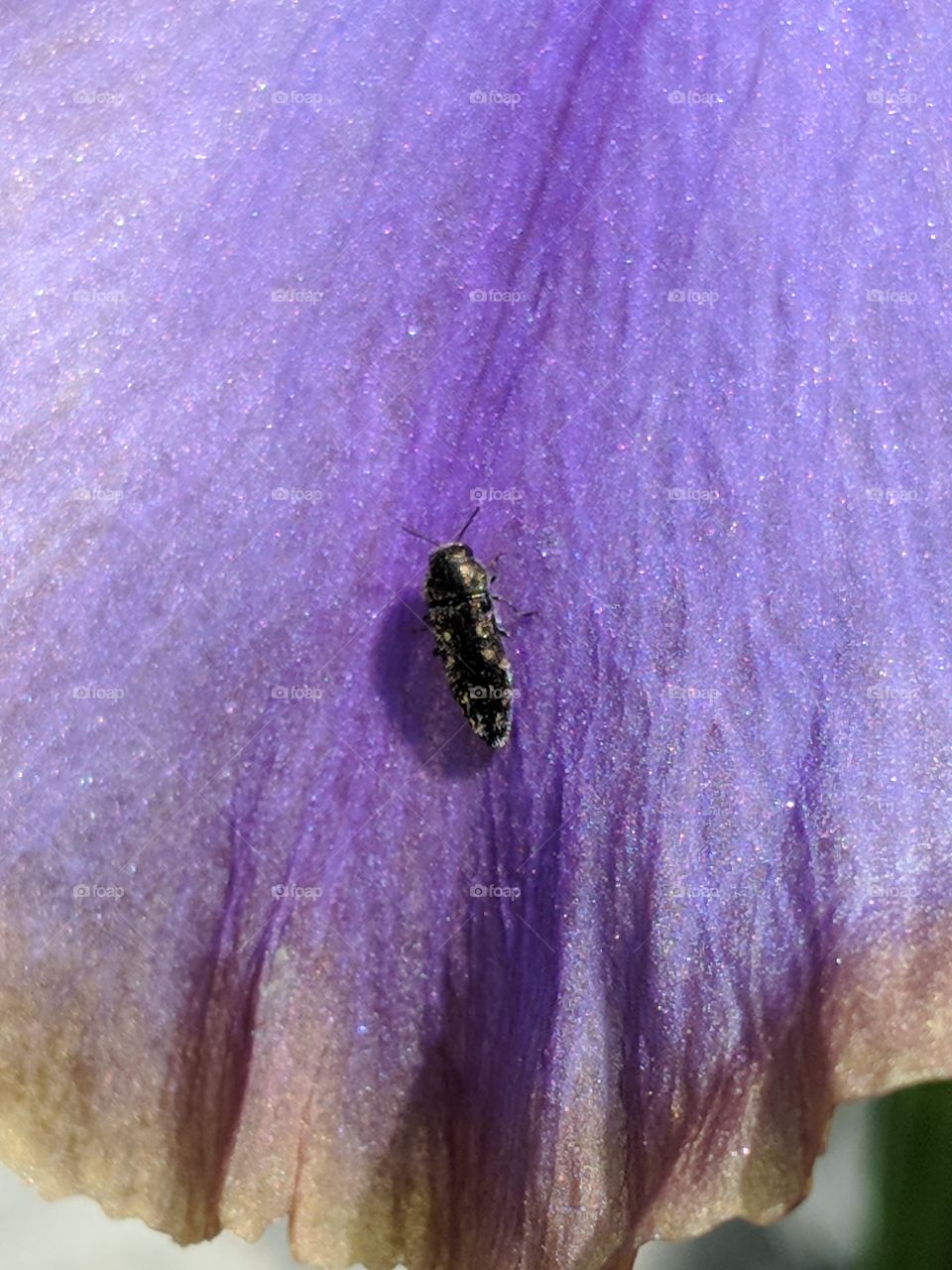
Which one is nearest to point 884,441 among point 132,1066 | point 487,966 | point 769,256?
point 769,256

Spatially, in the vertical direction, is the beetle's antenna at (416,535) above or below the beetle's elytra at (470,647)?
above

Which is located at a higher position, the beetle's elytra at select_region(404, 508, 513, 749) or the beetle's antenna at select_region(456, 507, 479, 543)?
the beetle's antenna at select_region(456, 507, 479, 543)

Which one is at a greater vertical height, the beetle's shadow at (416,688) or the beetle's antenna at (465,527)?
the beetle's antenna at (465,527)

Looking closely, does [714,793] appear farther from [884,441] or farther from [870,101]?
[870,101]

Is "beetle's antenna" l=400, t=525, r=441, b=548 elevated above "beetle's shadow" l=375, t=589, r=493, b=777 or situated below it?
above

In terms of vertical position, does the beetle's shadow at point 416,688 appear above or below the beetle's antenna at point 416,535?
A: below
